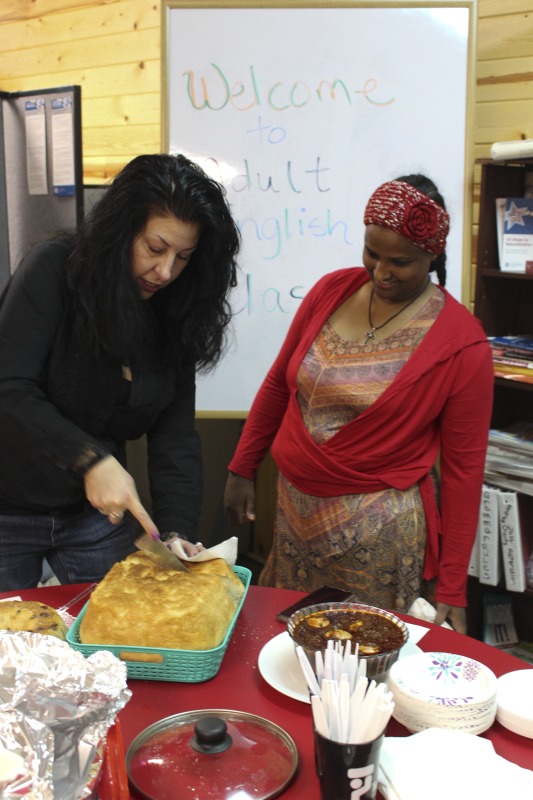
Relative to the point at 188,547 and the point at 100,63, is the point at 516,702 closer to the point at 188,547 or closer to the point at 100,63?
the point at 188,547

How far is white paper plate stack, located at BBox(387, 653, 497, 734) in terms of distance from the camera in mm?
989

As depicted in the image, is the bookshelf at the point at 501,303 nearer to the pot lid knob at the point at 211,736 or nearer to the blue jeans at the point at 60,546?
the blue jeans at the point at 60,546

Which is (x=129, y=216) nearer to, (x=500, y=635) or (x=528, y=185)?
(x=528, y=185)

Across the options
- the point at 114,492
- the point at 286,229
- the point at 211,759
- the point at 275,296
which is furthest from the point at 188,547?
the point at 286,229

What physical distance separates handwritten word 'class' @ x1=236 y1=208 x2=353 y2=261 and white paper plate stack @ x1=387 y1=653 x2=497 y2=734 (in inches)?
62.9

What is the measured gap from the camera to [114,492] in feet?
4.31

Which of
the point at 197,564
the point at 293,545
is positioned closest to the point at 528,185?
the point at 293,545

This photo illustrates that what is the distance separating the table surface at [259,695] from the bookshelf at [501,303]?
1242 mm

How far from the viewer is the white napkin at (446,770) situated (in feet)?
2.78

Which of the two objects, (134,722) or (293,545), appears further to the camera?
(293,545)

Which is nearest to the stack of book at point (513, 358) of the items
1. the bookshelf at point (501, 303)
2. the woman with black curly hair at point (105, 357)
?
the bookshelf at point (501, 303)

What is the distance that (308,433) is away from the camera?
1.83 metres

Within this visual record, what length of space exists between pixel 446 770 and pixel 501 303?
1.90 m

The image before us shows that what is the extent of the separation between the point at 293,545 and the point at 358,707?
1.11 metres
